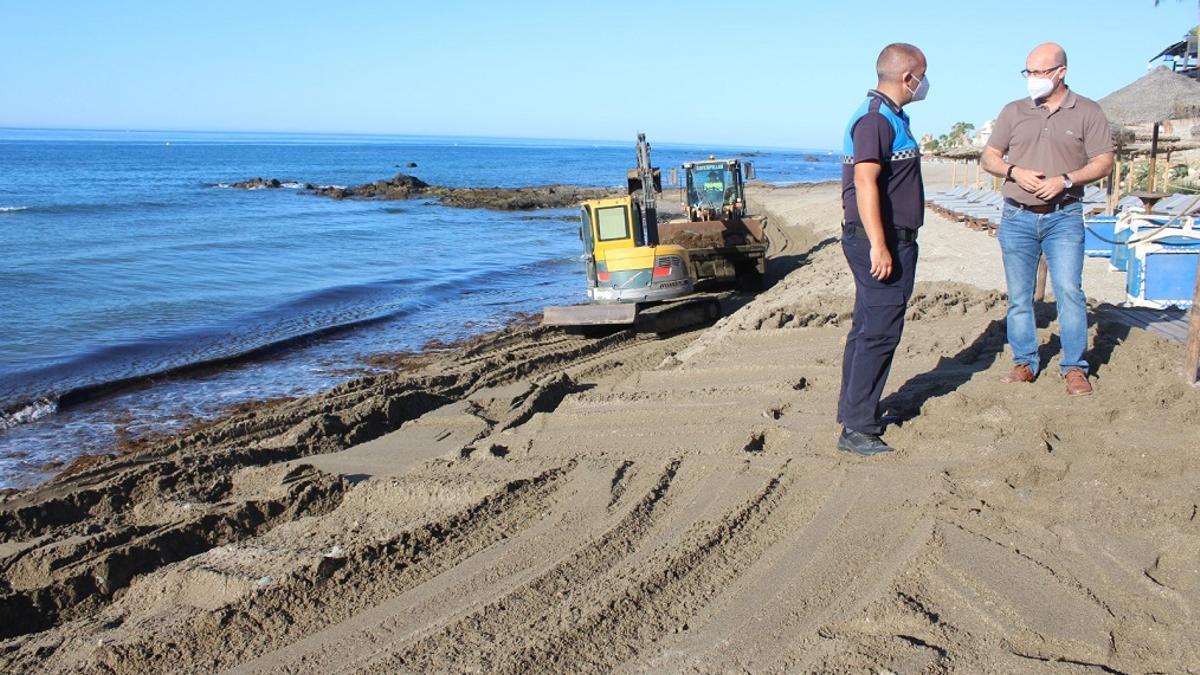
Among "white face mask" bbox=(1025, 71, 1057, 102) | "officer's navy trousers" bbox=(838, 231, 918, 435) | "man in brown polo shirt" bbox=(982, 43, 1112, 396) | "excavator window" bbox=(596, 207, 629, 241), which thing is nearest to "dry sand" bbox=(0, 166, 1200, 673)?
"officer's navy trousers" bbox=(838, 231, 918, 435)

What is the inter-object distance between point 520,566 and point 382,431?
Answer: 4250 mm

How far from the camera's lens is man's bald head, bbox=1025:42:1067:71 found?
4.79m

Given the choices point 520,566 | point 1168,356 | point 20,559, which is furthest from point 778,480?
point 20,559

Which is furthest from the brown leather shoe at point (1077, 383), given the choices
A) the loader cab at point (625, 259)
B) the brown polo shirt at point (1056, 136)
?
the loader cab at point (625, 259)

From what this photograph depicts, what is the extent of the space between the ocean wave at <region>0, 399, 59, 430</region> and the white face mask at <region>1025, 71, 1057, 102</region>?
10.1 metres

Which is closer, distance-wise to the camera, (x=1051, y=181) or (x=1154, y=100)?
(x=1051, y=181)

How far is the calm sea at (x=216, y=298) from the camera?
10281mm

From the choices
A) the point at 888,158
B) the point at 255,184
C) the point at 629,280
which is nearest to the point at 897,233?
the point at 888,158

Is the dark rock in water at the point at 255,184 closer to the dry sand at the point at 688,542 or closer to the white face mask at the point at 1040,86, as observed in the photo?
the dry sand at the point at 688,542

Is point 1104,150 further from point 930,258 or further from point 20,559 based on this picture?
point 930,258

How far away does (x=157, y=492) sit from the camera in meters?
6.20

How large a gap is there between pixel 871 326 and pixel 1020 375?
1.42 m

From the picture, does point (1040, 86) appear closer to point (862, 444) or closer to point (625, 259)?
point (862, 444)

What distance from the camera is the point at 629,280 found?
12.4 m
